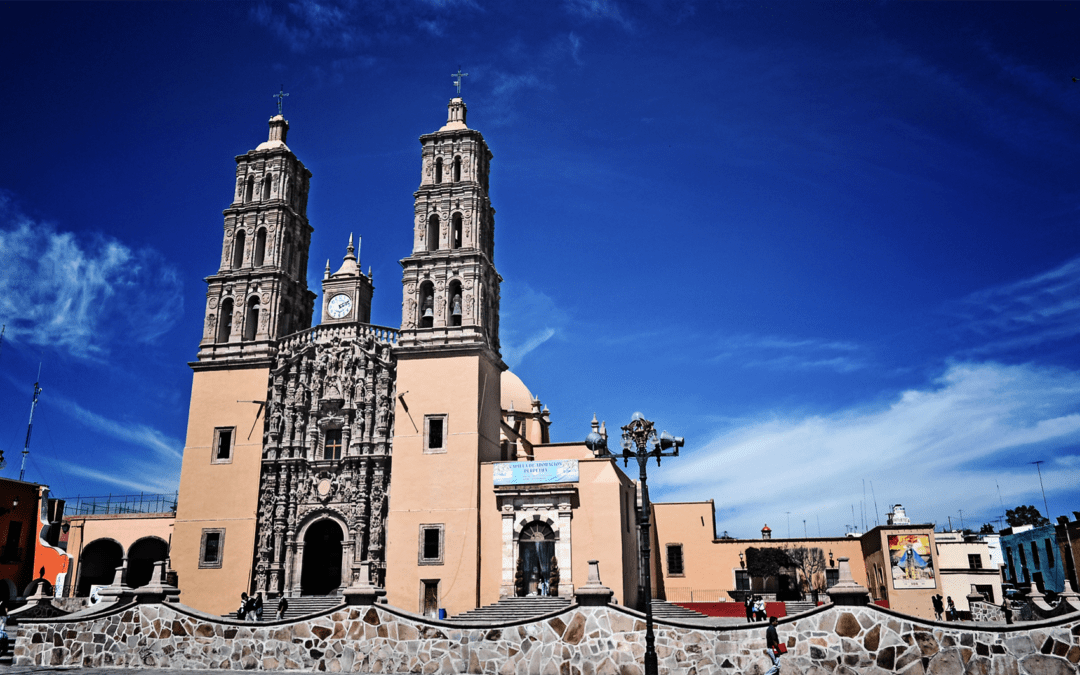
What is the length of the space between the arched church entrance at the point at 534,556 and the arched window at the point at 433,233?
13.6 meters

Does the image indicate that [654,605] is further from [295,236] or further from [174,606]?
[295,236]

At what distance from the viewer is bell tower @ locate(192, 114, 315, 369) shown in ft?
122

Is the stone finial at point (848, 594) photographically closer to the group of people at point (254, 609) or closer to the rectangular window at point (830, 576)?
the group of people at point (254, 609)

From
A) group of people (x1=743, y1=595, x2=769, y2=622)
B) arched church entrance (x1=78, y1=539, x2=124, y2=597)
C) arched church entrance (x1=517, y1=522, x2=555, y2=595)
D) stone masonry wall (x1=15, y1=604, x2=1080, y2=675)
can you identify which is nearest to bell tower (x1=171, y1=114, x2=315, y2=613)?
arched church entrance (x1=78, y1=539, x2=124, y2=597)

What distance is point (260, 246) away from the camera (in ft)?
128

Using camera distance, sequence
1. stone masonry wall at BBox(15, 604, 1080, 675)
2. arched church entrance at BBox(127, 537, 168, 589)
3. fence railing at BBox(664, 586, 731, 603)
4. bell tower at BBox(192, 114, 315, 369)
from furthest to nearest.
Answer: fence railing at BBox(664, 586, 731, 603) < arched church entrance at BBox(127, 537, 168, 589) < bell tower at BBox(192, 114, 315, 369) < stone masonry wall at BBox(15, 604, 1080, 675)

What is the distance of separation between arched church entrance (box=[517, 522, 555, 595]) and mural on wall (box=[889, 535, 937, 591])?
647 inches

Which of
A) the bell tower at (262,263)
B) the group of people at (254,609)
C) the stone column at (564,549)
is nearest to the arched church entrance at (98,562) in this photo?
the bell tower at (262,263)

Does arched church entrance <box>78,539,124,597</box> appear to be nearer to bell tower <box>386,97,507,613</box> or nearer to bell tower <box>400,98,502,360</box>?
bell tower <box>386,97,507,613</box>

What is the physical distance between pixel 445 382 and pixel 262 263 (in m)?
11.7

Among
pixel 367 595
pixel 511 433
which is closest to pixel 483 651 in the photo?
pixel 367 595

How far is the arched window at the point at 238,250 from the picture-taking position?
38875 mm

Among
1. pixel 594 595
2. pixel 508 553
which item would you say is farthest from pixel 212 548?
pixel 594 595

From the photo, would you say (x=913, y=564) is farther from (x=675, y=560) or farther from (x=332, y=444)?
(x=332, y=444)
